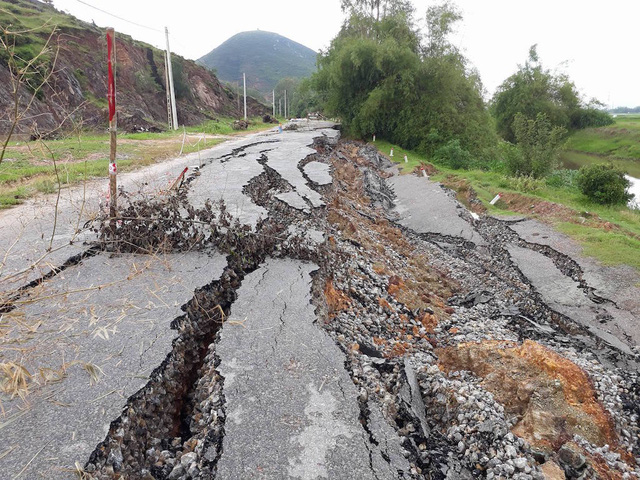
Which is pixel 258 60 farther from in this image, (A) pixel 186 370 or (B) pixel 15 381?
(B) pixel 15 381

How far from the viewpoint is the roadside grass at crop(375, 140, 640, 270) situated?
22.7ft

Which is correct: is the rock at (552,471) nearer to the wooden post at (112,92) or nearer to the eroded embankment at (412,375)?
the eroded embankment at (412,375)

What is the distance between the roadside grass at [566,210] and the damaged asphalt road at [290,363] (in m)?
1.10

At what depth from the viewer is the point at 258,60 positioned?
144 meters

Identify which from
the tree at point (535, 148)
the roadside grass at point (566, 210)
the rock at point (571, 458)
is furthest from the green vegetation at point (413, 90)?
the rock at point (571, 458)

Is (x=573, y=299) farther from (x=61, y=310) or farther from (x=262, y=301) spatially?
(x=61, y=310)

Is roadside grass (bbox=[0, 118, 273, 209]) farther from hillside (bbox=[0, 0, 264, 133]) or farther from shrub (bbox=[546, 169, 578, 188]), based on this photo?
shrub (bbox=[546, 169, 578, 188])

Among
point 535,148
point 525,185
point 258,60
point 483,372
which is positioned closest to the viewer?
point 483,372

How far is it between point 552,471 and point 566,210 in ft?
28.6

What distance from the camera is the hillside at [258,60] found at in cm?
12881

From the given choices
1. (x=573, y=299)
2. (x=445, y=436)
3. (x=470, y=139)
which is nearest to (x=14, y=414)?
(x=445, y=436)

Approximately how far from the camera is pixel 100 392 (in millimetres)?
2268

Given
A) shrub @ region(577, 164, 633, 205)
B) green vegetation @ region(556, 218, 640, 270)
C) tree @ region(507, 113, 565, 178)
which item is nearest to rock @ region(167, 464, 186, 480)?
green vegetation @ region(556, 218, 640, 270)

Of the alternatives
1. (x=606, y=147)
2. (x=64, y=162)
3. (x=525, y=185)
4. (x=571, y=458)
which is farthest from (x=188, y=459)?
(x=606, y=147)
